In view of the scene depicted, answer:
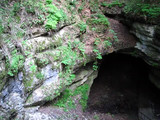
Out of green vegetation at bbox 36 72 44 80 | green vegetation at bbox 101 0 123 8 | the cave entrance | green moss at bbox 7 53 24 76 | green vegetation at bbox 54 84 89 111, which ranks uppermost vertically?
green vegetation at bbox 101 0 123 8

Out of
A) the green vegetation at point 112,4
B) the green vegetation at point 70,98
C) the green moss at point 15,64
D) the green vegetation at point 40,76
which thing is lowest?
the green vegetation at point 70,98

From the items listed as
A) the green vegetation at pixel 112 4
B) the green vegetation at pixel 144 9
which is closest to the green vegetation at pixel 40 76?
the green vegetation at pixel 144 9

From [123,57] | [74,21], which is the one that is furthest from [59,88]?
[123,57]

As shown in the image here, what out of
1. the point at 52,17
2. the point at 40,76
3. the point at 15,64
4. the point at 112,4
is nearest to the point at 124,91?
the point at 112,4

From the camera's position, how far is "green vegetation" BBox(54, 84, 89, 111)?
6821 mm

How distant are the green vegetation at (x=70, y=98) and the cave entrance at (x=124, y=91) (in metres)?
1.16

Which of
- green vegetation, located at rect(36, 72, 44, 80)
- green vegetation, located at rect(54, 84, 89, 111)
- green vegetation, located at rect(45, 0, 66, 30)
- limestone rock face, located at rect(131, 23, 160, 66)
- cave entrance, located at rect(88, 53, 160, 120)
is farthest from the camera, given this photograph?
cave entrance, located at rect(88, 53, 160, 120)

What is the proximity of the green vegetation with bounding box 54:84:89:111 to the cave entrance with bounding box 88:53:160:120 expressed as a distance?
45.8 inches

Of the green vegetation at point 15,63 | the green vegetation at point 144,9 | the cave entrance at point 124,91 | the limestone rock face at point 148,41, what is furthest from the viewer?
the cave entrance at point 124,91

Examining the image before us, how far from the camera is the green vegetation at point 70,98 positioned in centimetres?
682

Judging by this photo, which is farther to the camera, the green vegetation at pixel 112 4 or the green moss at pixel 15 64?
the green vegetation at pixel 112 4

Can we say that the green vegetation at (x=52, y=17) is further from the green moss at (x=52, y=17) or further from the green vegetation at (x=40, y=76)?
the green vegetation at (x=40, y=76)

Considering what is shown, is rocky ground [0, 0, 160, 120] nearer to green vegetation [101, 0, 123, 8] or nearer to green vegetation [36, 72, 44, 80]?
green vegetation [36, 72, 44, 80]

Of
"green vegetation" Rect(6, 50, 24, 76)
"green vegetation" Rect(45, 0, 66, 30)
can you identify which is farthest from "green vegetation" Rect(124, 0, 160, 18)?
"green vegetation" Rect(6, 50, 24, 76)
